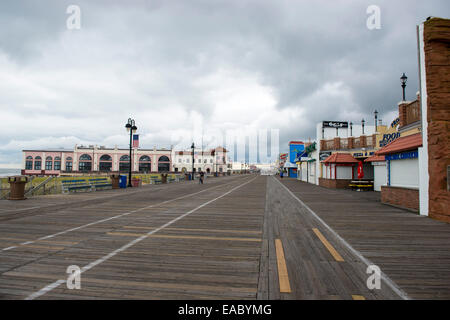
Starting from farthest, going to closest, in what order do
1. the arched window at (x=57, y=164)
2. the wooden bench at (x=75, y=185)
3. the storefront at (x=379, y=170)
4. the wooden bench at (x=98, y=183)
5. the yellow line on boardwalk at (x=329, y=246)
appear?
the arched window at (x=57, y=164) < the wooden bench at (x=98, y=183) < the storefront at (x=379, y=170) < the wooden bench at (x=75, y=185) < the yellow line on boardwalk at (x=329, y=246)

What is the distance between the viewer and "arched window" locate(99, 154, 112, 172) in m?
91.3

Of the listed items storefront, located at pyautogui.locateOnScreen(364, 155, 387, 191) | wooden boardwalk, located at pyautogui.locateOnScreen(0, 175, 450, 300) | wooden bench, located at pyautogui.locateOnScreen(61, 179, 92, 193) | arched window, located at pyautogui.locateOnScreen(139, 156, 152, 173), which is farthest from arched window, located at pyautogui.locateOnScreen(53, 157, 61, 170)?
storefront, located at pyautogui.locateOnScreen(364, 155, 387, 191)

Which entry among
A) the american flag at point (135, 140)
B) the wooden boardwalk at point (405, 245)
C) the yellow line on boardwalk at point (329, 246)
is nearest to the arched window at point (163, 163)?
the american flag at point (135, 140)

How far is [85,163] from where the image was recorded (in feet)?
298

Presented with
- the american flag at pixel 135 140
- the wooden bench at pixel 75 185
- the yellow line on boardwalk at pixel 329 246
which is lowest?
the yellow line on boardwalk at pixel 329 246

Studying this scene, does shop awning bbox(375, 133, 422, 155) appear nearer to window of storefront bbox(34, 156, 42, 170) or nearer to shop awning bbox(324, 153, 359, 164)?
shop awning bbox(324, 153, 359, 164)

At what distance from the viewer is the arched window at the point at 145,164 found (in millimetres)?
93244

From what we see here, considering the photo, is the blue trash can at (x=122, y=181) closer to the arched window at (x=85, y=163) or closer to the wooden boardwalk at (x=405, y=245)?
the wooden boardwalk at (x=405, y=245)

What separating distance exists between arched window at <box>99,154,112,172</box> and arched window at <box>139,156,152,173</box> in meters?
12.1

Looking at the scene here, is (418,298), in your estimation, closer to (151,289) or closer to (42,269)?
(151,289)

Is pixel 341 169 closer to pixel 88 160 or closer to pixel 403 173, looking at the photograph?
pixel 403 173

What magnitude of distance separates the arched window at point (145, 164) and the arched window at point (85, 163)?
19.8 m

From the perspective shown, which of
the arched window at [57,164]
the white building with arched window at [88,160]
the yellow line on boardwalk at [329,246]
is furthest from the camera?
the arched window at [57,164]
